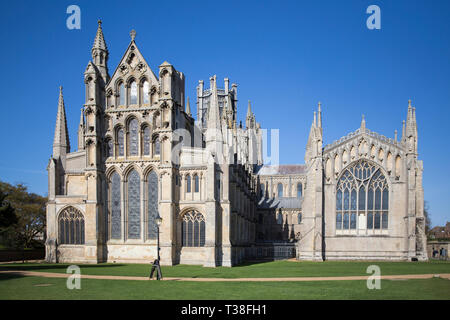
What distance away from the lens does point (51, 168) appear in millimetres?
43344

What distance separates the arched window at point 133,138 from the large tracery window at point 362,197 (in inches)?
953

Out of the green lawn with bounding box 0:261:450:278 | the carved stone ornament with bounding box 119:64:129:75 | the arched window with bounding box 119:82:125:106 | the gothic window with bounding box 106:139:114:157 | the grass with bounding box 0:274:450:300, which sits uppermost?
the carved stone ornament with bounding box 119:64:129:75

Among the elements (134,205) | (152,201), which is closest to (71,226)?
(134,205)

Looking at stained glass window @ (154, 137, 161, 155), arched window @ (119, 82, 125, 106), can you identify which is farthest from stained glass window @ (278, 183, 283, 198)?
arched window @ (119, 82, 125, 106)

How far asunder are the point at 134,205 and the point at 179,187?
207 inches

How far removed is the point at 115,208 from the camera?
4288 centimetres

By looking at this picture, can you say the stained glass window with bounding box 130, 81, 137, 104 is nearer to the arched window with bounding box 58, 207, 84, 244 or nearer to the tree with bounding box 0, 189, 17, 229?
the arched window with bounding box 58, 207, 84, 244

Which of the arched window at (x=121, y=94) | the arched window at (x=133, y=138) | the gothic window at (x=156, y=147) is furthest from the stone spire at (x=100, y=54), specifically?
the gothic window at (x=156, y=147)

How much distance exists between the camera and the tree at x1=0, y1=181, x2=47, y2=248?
59688mm

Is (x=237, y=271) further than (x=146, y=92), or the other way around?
(x=146, y=92)

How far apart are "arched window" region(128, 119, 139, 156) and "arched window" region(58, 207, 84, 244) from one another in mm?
8328

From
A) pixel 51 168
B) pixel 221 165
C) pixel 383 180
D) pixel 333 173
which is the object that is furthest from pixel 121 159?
pixel 383 180

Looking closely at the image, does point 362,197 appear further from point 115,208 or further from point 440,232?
point 440,232
